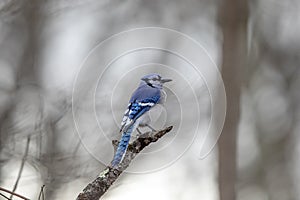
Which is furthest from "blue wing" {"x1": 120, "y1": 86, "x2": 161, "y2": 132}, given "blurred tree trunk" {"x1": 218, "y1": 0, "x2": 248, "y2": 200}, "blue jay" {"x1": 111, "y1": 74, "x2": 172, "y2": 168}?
"blurred tree trunk" {"x1": 218, "y1": 0, "x2": 248, "y2": 200}

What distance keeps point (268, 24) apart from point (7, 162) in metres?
1.66

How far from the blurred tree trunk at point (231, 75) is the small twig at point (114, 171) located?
5.13 ft

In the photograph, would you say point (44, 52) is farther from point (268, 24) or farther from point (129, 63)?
point (129, 63)

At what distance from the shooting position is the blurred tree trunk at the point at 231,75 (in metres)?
2.33

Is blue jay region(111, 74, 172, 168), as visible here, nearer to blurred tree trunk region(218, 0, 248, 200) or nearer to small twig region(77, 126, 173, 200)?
small twig region(77, 126, 173, 200)

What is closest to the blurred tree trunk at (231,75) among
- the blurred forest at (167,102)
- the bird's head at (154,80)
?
the blurred forest at (167,102)

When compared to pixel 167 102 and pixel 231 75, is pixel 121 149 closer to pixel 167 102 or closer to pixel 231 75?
pixel 167 102

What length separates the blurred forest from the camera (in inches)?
34.8

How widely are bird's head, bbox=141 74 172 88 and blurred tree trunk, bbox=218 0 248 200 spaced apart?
1.49m

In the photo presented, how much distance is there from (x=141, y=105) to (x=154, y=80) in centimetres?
5

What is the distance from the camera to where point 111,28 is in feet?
8.09

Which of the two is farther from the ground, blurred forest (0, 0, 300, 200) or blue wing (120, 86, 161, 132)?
blurred forest (0, 0, 300, 200)

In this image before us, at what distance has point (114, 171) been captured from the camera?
26.2 inches

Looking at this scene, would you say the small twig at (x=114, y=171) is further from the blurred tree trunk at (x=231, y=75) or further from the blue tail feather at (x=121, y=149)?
the blurred tree trunk at (x=231, y=75)
